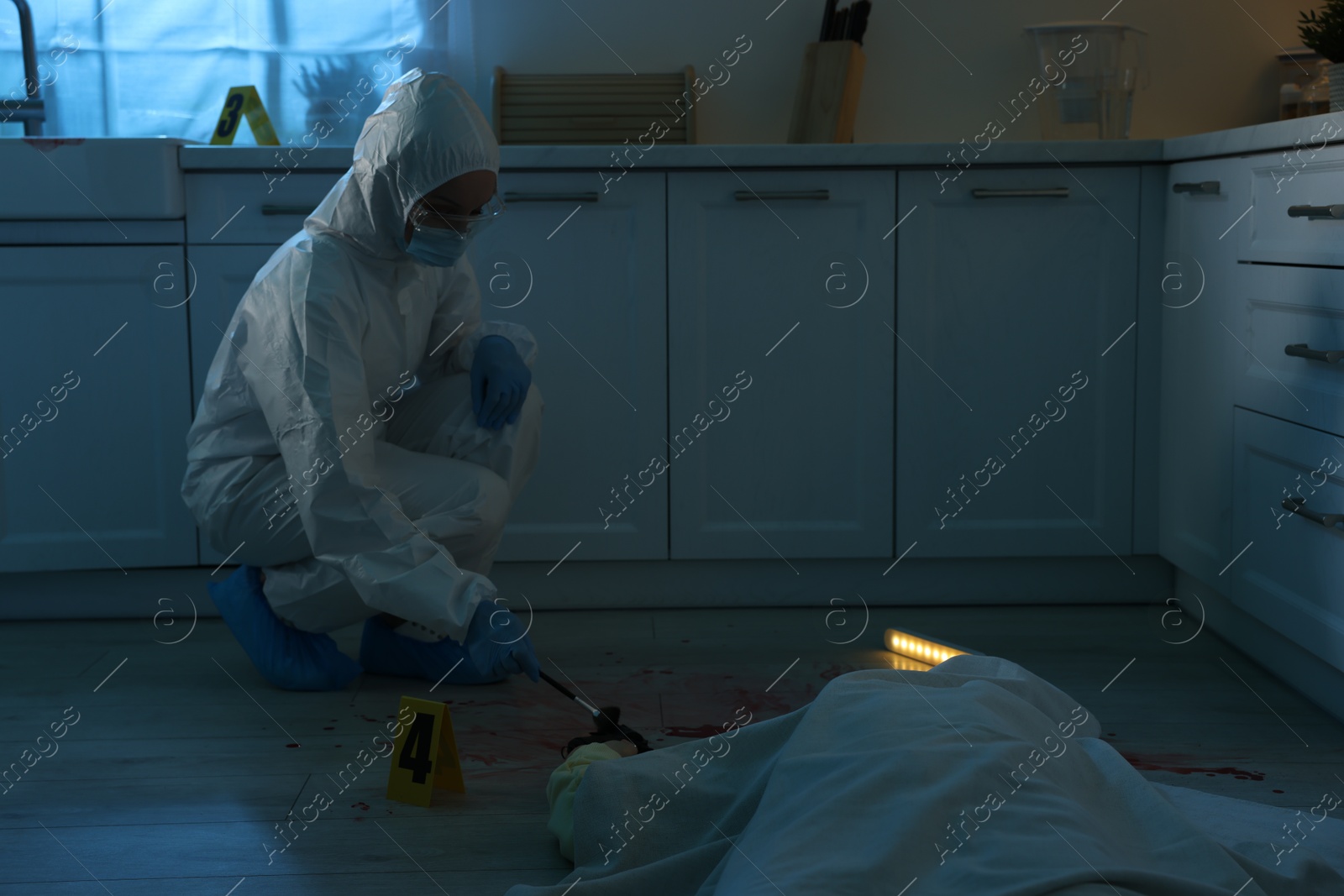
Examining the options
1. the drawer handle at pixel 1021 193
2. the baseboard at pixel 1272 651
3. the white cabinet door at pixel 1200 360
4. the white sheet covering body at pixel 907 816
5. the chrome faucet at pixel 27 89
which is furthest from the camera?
the chrome faucet at pixel 27 89

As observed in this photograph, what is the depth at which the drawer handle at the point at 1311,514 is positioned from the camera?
1.64 m

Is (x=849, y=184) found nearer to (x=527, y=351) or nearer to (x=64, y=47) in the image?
(x=527, y=351)

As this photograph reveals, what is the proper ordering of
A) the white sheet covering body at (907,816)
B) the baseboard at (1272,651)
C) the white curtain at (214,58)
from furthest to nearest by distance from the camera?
the white curtain at (214,58)
the baseboard at (1272,651)
the white sheet covering body at (907,816)

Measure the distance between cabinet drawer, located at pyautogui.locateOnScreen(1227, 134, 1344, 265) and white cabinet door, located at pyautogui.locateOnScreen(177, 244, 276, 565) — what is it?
5.53ft

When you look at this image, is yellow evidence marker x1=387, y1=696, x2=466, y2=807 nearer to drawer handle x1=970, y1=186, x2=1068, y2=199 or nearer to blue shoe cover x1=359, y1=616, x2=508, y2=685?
→ blue shoe cover x1=359, y1=616, x2=508, y2=685

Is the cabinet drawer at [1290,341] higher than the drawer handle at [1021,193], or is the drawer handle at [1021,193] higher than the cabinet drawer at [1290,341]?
the drawer handle at [1021,193]

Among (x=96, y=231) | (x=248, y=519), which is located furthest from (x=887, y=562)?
(x=96, y=231)

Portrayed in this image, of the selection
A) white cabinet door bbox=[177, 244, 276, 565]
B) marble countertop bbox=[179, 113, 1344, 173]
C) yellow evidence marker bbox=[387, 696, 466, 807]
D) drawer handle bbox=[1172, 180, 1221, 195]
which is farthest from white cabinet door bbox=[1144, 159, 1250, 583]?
white cabinet door bbox=[177, 244, 276, 565]

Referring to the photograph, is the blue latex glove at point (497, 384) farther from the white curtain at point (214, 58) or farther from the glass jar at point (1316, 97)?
the glass jar at point (1316, 97)

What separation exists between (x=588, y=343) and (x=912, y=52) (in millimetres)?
1070

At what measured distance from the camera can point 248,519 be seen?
1.85 meters

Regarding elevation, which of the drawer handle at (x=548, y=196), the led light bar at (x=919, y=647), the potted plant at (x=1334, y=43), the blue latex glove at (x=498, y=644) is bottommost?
the led light bar at (x=919, y=647)

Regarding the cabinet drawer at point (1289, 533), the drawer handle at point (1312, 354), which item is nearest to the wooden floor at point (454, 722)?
the cabinet drawer at point (1289, 533)

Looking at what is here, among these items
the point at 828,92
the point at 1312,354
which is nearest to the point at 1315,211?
the point at 1312,354
